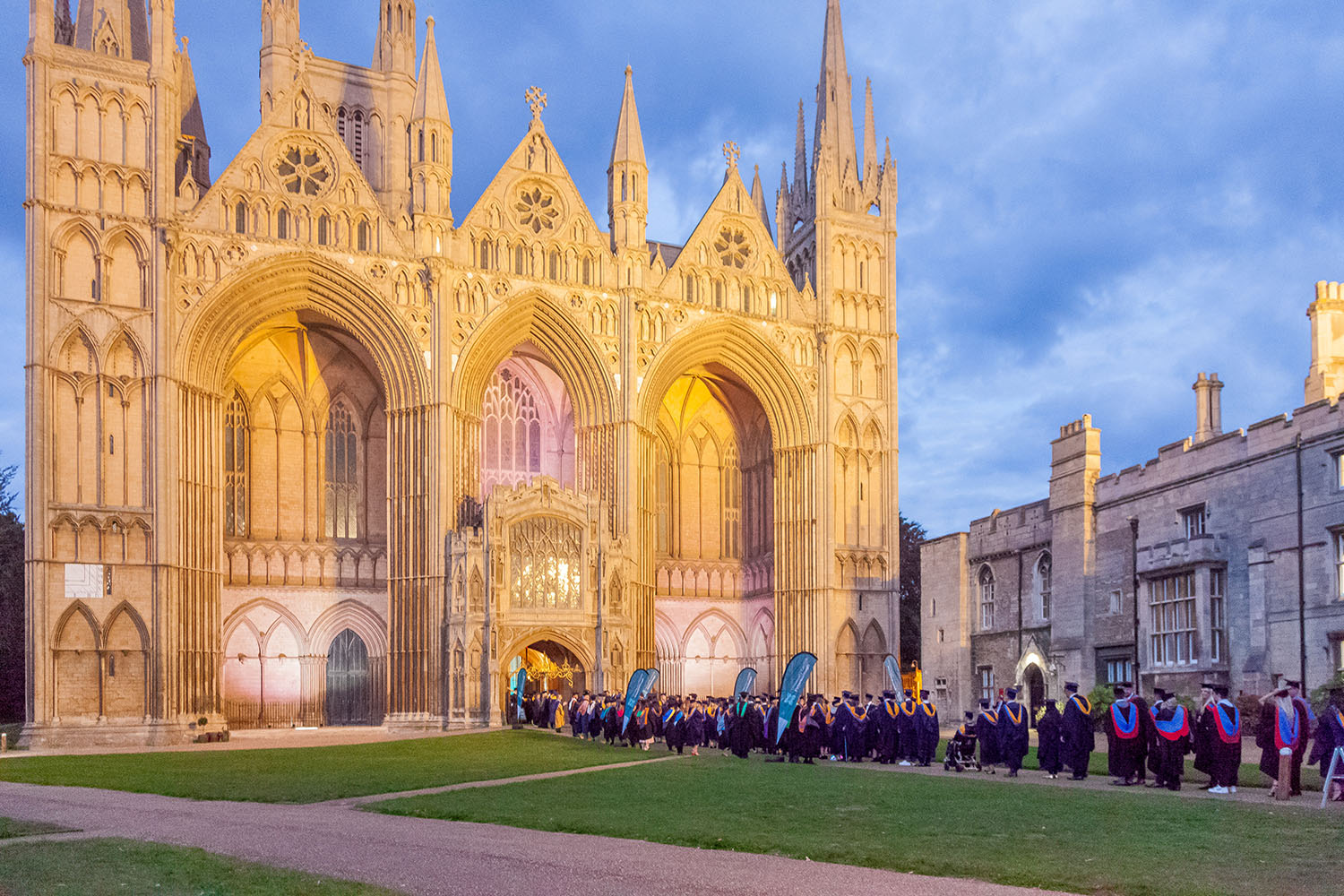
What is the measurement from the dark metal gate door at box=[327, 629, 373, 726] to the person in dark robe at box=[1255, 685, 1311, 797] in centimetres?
3200

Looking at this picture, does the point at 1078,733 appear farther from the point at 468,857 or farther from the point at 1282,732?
the point at 468,857

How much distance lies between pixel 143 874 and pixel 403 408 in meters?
30.6

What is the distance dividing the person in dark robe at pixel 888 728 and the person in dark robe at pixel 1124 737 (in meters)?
5.88

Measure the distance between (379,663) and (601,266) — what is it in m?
15.5

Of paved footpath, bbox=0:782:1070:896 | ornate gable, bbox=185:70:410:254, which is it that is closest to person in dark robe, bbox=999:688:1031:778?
paved footpath, bbox=0:782:1070:896

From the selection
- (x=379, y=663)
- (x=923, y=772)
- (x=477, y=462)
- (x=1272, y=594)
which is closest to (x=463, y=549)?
(x=477, y=462)

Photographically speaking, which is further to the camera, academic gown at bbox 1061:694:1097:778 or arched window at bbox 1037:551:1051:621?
arched window at bbox 1037:551:1051:621

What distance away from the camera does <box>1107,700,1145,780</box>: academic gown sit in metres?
20.0

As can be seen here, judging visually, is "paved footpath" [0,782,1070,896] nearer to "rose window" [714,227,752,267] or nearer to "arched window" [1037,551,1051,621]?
"arched window" [1037,551,1051,621]

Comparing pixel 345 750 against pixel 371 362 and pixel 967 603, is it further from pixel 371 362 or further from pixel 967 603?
pixel 967 603

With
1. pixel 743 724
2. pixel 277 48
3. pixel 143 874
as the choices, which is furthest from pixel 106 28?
pixel 143 874

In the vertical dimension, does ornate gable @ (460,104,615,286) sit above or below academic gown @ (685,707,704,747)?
above

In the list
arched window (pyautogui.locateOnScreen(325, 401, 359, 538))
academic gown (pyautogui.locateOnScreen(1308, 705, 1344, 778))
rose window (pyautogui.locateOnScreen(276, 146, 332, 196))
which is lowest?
academic gown (pyautogui.locateOnScreen(1308, 705, 1344, 778))

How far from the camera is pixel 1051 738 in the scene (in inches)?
860
